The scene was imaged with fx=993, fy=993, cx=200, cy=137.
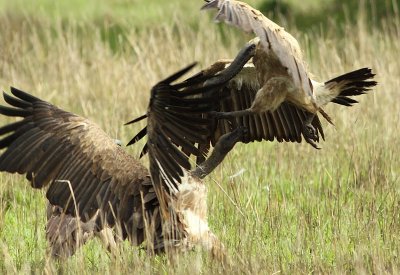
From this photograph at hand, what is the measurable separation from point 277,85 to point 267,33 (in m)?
0.51

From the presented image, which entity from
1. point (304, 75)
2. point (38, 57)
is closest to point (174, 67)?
point (38, 57)

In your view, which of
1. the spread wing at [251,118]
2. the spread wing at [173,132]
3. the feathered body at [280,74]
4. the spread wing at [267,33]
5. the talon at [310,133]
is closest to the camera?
the spread wing at [173,132]

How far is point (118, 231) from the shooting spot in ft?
17.0

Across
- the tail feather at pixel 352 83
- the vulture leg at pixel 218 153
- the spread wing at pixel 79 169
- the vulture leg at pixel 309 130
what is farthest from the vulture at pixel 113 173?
the vulture leg at pixel 309 130

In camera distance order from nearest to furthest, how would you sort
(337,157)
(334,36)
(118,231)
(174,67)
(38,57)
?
(118,231) → (337,157) → (174,67) → (38,57) → (334,36)

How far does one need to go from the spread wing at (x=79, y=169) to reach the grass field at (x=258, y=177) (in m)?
0.24

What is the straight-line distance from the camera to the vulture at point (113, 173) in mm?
5254

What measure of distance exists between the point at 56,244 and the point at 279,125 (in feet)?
5.72

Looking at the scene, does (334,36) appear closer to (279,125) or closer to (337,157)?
(337,157)

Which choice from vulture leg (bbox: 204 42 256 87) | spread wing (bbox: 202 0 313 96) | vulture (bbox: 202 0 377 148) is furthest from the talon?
vulture leg (bbox: 204 42 256 87)

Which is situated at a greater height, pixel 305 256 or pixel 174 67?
pixel 174 67

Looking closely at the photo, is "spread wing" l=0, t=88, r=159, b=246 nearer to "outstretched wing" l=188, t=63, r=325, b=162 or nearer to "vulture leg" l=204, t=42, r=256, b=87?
"vulture leg" l=204, t=42, r=256, b=87

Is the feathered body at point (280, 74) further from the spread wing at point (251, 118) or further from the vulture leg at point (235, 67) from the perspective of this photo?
the spread wing at point (251, 118)

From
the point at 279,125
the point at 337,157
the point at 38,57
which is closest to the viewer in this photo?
the point at 279,125
